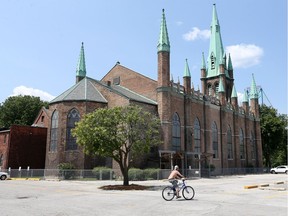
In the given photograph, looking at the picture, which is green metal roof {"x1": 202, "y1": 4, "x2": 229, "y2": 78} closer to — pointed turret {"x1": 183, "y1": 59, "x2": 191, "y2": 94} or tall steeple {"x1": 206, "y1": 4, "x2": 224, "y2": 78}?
tall steeple {"x1": 206, "y1": 4, "x2": 224, "y2": 78}

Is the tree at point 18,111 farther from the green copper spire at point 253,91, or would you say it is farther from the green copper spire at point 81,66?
the green copper spire at point 253,91

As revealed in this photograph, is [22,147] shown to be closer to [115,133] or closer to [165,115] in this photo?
[165,115]

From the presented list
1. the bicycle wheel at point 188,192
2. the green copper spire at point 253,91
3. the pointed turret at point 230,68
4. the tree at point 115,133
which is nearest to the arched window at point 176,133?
the tree at point 115,133

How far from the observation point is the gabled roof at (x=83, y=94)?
38188 millimetres

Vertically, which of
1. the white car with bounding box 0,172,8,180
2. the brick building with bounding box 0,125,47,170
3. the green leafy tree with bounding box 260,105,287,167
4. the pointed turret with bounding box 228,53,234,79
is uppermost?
the pointed turret with bounding box 228,53,234,79

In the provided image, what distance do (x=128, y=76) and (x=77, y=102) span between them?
1083 centimetres

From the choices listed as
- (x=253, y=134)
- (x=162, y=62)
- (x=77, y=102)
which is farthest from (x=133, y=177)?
(x=253, y=134)

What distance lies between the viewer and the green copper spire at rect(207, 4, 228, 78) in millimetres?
68625

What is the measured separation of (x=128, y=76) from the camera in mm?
45938

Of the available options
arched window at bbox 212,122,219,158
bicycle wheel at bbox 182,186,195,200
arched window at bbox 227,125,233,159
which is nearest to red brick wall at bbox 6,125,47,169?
arched window at bbox 212,122,219,158

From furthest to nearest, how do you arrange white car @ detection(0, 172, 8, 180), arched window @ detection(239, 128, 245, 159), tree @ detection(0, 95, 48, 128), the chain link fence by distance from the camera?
tree @ detection(0, 95, 48, 128) < arched window @ detection(239, 128, 245, 159) < white car @ detection(0, 172, 8, 180) < the chain link fence

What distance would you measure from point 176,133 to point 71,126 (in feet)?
45.2

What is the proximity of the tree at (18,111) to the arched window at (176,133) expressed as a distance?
33.2m

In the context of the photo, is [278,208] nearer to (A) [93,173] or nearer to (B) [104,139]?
(B) [104,139]
